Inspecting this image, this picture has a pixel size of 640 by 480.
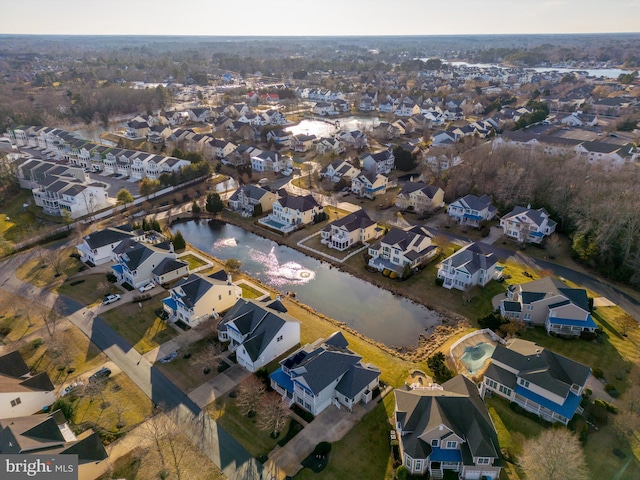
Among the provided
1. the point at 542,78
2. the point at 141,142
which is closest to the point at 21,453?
the point at 141,142

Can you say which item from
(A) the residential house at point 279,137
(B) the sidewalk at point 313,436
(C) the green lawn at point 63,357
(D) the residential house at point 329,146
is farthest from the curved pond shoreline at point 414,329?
(A) the residential house at point 279,137

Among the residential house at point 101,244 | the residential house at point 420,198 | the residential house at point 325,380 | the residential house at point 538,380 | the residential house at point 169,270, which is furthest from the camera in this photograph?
the residential house at point 420,198

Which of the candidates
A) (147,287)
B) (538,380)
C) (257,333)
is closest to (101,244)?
(147,287)

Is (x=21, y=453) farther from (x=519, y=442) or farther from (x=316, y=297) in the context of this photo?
(x=519, y=442)

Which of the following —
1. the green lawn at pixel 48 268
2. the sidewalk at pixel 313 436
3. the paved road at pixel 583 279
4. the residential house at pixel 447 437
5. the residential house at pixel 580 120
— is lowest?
the green lawn at pixel 48 268

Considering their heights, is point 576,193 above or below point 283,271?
above

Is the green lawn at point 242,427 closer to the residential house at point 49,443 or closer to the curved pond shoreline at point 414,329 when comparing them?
the residential house at point 49,443

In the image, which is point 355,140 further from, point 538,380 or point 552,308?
point 538,380
